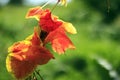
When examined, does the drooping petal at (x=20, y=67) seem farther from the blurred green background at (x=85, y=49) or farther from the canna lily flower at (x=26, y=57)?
the blurred green background at (x=85, y=49)

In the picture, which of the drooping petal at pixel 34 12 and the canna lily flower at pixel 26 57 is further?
the drooping petal at pixel 34 12

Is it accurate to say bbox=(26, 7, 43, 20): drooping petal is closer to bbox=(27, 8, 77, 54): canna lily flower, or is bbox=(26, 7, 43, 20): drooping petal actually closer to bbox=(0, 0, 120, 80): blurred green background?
bbox=(27, 8, 77, 54): canna lily flower

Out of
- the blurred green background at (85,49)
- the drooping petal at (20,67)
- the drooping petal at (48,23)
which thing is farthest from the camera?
the blurred green background at (85,49)

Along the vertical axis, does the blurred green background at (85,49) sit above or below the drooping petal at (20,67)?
below

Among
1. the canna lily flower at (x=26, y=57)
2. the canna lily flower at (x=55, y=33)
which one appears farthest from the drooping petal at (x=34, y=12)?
the canna lily flower at (x=26, y=57)

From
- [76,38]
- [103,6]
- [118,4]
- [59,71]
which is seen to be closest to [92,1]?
[103,6]

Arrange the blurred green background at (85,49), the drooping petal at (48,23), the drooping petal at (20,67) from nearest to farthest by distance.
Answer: the drooping petal at (20,67) < the drooping petal at (48,23) < the blurred green background at (85,49)

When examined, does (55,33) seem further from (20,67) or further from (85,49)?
(85,49)
